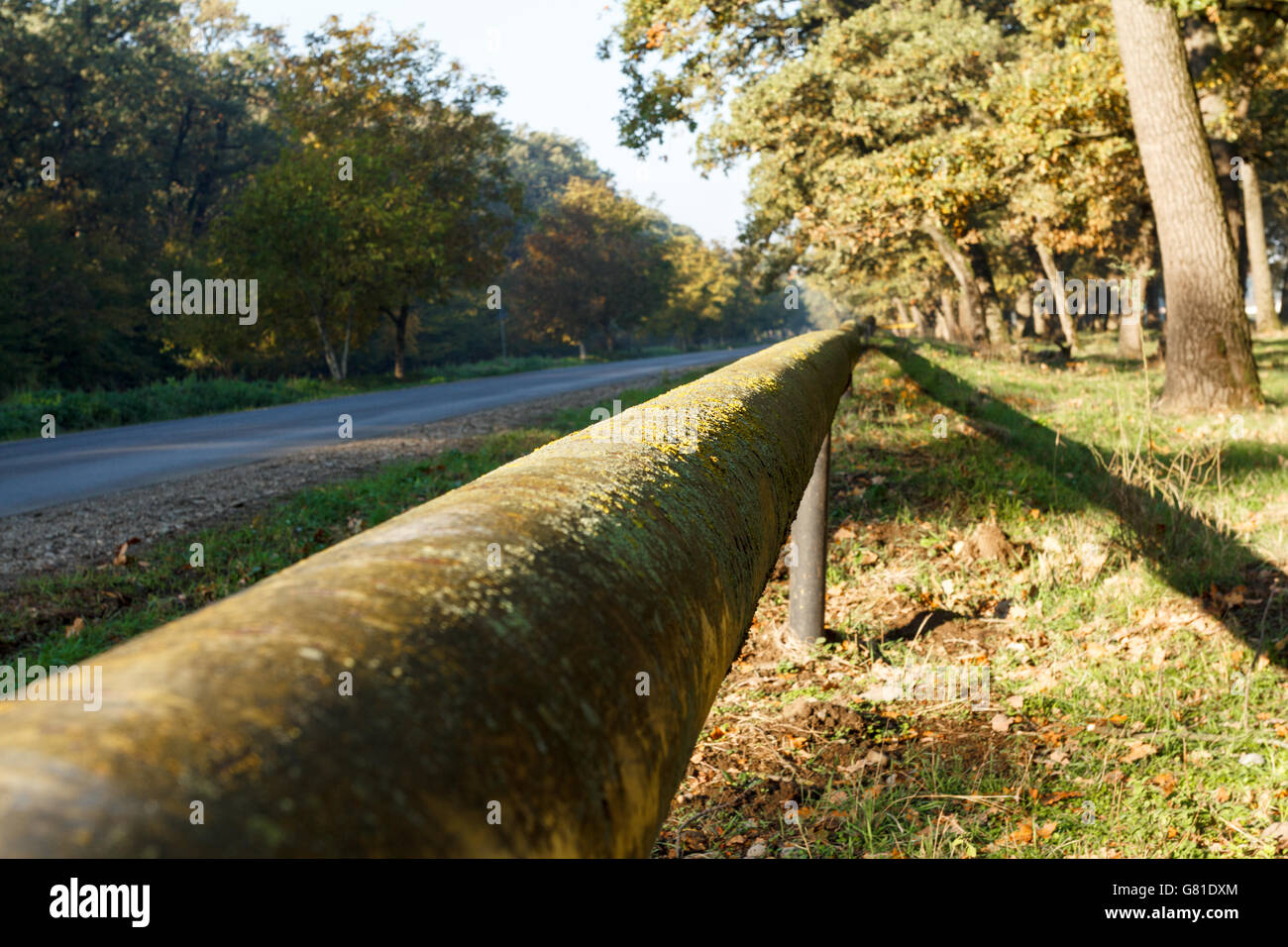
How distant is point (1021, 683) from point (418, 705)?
4.19 metres

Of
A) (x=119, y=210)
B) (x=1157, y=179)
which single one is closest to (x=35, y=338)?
(x=119, y=210)

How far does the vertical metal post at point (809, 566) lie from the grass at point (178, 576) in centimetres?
312

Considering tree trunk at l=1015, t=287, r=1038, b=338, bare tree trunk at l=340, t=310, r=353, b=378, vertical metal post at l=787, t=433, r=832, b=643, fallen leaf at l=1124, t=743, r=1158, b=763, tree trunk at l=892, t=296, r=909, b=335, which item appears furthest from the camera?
tree trunk at l=892, t=296, r=909, b=335

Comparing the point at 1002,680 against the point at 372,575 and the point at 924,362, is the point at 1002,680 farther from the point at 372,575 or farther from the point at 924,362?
the point at 924,362

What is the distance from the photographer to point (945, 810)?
316 centimetres

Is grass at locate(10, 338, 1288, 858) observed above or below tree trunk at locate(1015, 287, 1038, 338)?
below

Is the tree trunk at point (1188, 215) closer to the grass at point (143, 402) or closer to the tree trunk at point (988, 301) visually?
the tree trunk at point (988, 301)

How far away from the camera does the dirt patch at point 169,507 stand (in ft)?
22.3

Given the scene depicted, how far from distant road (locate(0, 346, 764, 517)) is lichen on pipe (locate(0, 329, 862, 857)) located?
9050 millimetres

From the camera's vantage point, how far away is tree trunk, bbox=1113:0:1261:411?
1192 cm

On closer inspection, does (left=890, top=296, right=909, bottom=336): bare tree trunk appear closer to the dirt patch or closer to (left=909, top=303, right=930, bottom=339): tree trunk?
(left=909, top=303, right=930, bottom=339): tree trunk

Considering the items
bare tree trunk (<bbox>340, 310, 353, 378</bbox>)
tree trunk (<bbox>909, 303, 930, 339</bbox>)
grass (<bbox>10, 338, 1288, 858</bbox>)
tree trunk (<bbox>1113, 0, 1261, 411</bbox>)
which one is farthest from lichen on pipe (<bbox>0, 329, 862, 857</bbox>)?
tree trunk (<bbox>909, 303, 930, 339</bbox>)

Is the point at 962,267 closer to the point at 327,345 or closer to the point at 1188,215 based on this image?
the point at 1188,215
